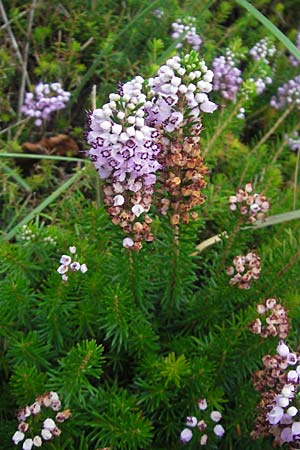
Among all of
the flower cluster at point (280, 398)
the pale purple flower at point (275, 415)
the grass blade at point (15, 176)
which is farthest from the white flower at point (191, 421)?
the grass blade at point (15, 176)

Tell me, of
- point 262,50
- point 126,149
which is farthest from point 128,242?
point 262,50

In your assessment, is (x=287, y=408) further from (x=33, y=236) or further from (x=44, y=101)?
(x=44, y=101)

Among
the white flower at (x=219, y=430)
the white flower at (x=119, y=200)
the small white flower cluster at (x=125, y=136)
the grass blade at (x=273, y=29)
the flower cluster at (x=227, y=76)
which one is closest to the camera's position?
the small white flower cluster at (x=125, y=136)

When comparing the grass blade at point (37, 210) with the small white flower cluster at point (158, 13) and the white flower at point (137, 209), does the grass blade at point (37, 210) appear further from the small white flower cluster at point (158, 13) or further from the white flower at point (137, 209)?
the small white flower cluster at point (158, 13)

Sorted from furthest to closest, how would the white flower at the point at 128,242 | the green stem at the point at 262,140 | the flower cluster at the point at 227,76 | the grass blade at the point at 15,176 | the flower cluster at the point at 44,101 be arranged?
the flower cluster at the point at 227,76, the flower cluster at the point at 44,101, the green stem at the point at 262,140, the grass blade at the point at 15,176, the white flower at the point at 128,242

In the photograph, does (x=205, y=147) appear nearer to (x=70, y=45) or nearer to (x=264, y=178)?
(x=264, y=178)

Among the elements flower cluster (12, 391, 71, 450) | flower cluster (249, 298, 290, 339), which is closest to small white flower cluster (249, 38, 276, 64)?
flower cluster (249, 298, 290, 339)

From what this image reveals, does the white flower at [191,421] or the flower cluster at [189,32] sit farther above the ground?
the flower cluster at [189,32]
